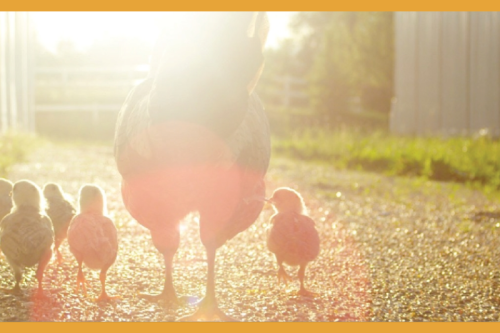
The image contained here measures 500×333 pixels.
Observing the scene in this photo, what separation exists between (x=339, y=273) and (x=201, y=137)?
6.97 feet

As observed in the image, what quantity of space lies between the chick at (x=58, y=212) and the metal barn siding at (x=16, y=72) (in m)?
8.16

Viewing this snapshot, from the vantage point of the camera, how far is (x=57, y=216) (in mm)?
4828

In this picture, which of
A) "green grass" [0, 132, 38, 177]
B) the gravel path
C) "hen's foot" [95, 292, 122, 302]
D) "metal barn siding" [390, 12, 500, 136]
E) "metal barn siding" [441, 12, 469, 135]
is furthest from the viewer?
"metal barn siding" [441, 12, 469, 135]

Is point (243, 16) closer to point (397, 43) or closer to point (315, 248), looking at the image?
point (315, 248)

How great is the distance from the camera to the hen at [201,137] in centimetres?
286

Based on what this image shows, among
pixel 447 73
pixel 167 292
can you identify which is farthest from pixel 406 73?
pixel 167 292

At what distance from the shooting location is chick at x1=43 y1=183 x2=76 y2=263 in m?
4.78

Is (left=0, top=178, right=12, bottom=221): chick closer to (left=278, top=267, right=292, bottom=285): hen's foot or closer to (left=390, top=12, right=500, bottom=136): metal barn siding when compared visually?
(left=278, top=267, right=292, bottom=285): hen's foot

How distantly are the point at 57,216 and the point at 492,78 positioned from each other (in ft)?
41.6

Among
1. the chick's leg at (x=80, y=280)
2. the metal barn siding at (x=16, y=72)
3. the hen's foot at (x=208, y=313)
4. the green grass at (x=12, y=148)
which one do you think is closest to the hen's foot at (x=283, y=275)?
the hen's foot at (x=208, y=313)

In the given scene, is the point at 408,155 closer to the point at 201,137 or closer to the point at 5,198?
the point at 5,198

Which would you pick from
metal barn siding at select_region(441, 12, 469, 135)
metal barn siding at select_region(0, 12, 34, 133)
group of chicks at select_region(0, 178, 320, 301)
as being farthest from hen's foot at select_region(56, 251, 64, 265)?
metal barn siding at select_region(441, 12, 469, 135)

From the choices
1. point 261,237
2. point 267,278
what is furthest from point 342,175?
point 267,278

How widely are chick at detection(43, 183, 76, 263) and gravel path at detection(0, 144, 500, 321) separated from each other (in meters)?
0.19
